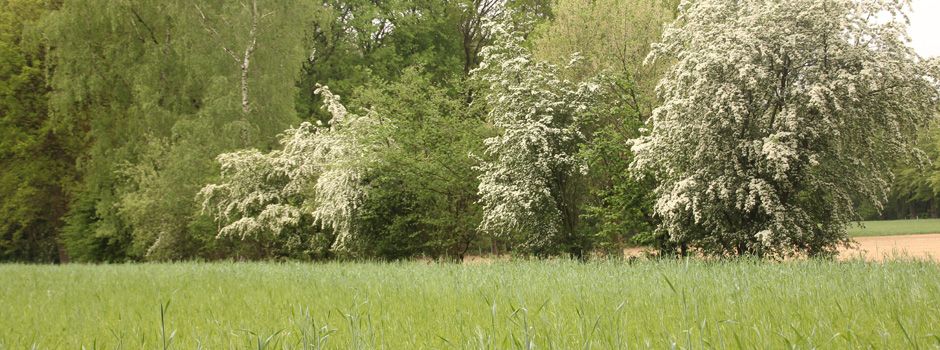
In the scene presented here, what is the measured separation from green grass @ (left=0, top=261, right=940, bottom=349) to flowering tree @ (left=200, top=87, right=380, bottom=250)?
295 inches

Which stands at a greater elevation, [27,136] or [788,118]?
[27,136]

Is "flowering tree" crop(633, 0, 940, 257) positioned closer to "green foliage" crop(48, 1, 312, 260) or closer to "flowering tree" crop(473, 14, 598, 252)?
"flowering tree" crop(473, 14, 598, 252)

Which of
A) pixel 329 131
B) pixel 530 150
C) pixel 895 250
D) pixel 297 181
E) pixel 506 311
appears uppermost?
pixel 329 131

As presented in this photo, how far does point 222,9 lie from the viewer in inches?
1047

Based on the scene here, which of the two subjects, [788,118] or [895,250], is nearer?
[895,250]

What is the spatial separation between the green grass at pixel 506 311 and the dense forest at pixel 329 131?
6.16 meters

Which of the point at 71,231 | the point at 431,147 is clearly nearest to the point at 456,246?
the point at 431,147

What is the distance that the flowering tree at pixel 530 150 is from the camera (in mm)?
14586

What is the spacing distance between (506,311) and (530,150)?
9.97 meters

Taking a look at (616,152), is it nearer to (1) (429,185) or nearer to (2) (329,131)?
(1) (429,185)

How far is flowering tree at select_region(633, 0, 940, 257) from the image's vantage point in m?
11.1

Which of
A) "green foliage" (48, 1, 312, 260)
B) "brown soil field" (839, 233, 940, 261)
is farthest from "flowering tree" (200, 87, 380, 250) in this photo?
"brown soil field" (839, 233, 940, 261)

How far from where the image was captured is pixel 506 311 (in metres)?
4.98

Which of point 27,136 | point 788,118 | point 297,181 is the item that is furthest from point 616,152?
point 27,136
